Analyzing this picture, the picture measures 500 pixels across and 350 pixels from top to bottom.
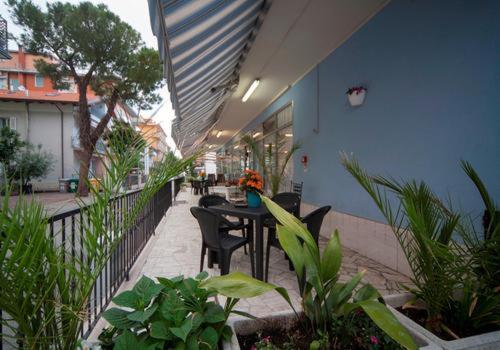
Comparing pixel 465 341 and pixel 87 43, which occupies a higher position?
pixel 87 43

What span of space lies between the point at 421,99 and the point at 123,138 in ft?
10.2

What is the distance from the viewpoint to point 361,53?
3617 millimetres

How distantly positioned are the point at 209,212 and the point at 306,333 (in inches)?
56.0

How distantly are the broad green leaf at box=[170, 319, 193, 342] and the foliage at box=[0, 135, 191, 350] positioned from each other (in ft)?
1.25

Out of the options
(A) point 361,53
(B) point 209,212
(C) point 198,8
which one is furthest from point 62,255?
(A) point 361,53

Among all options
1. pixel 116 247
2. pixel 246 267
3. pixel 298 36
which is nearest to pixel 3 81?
pixel 298 36

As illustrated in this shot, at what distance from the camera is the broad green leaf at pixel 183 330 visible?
2.94ft

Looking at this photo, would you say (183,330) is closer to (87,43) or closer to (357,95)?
(357,95)

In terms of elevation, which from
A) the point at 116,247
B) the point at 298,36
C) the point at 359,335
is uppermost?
the point at 298,36

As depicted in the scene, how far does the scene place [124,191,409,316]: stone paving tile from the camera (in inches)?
90.0

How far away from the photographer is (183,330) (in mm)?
926

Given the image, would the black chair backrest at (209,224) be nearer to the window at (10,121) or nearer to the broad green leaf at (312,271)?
the broad green leaf at (312,271)

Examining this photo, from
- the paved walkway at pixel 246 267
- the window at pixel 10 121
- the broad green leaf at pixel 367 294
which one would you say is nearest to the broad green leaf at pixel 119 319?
the broad green leaf at pixel 367 294

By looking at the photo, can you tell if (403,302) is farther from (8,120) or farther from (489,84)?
(8,120)
